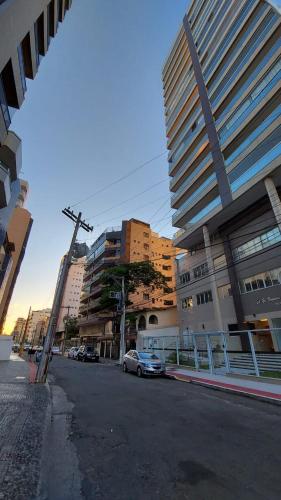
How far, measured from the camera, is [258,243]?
23312 millimetres

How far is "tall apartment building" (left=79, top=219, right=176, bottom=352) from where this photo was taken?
154 feet

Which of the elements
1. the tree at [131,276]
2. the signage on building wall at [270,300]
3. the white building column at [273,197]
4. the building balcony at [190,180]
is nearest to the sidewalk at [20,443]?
the signage on building wall at [270,300]

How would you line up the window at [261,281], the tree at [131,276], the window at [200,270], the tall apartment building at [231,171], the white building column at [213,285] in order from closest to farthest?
the window at [261,281], the tall apartment building at [231,171], the white building column at [213,285], the window at [200,270], the tree at [131,276]

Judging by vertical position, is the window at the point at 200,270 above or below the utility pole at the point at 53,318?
above

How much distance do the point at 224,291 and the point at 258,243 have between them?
21.3ft

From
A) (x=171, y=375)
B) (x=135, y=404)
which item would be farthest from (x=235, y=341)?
(x=135, y=404)

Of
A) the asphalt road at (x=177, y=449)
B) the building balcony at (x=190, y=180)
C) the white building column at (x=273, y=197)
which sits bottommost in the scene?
the asphalt road at (x=177, y=449)

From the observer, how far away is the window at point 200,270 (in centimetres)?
3009

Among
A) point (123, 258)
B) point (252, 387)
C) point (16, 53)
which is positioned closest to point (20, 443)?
point (252, 387)

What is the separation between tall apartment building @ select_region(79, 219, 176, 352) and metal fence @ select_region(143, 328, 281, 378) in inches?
715

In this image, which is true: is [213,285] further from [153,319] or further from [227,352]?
[153,319]

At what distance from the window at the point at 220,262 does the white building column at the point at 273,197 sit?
833 centimetres

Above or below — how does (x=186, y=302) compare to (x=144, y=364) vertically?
above

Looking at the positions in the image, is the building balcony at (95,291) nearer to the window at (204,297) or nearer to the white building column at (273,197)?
the window at (204,297)
